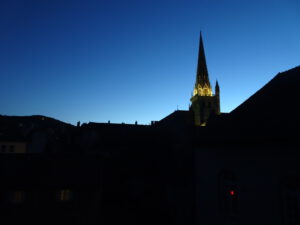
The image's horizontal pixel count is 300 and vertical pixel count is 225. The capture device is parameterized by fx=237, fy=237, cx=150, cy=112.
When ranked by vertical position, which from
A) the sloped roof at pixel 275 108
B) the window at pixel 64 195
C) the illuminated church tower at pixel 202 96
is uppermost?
the illuminated church tower at pixel 202 96

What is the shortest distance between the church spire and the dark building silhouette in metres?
52.3

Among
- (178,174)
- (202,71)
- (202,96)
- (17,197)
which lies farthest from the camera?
(202,71)

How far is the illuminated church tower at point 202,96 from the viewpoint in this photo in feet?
275

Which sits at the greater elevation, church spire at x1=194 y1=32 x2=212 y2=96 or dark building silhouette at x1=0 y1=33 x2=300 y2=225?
church spire at x1=194 y1=32 x2=212 y2=96

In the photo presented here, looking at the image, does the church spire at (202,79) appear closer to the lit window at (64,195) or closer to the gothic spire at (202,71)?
the gothic spire at (202,71)

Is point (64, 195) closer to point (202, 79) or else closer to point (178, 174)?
point (178, 174)

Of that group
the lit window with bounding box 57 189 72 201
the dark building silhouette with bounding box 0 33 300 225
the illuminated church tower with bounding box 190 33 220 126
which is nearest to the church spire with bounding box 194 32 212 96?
the illuminated church tower with bounding box 190 33 220 126

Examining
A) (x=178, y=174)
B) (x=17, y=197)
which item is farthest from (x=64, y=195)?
(x=178, y=174)

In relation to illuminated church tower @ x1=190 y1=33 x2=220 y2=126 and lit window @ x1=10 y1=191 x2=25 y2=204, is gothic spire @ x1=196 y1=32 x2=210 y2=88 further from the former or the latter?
lit window @ x1=10 y1=191 x2=25 y2=204

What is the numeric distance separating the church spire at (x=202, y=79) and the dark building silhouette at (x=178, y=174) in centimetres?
5227

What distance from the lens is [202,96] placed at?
278ft

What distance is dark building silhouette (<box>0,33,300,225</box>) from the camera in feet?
30.2

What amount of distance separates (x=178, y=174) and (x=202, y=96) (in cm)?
6292

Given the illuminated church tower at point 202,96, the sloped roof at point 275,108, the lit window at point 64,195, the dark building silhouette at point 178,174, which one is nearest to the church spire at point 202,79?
the illuminated church tower at point 202,96
